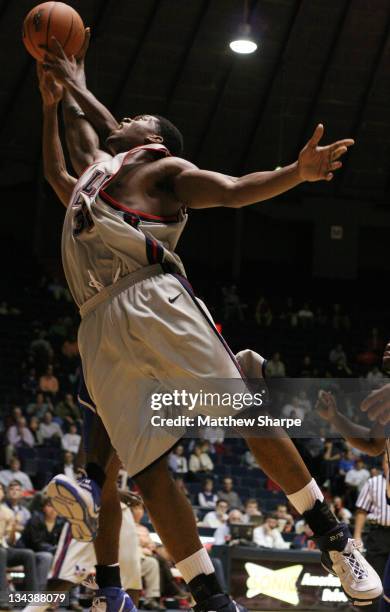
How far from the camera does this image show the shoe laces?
3586mm

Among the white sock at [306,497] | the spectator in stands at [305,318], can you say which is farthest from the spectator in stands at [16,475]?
the spectator in stands at [305,318]

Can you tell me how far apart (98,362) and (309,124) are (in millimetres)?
17851

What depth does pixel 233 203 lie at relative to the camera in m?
3.74

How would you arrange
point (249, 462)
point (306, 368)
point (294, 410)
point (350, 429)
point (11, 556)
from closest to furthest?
point (294, 410), point (350, 429), point (11, 556), point (249, 462), point (306, 368)

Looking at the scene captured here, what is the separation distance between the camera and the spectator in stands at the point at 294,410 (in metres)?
4.02

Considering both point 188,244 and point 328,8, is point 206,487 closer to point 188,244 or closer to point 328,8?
point 328,8

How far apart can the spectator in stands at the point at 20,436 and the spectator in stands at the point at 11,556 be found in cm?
461

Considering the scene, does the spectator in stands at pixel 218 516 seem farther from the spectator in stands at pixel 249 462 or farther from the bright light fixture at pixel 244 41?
the bright light fixture at pixel 244 41

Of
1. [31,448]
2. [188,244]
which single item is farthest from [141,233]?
[188,244]

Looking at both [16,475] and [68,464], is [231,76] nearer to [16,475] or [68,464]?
[68,464]

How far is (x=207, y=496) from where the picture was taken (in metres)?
14.4

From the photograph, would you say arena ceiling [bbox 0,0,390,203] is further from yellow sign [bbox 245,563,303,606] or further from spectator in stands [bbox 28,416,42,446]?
yellow sign [bbox 245,563,303,606]

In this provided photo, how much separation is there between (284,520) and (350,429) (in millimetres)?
8562

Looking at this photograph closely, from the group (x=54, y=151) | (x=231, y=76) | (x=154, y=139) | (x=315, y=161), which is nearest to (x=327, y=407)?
(x=315, y=161)
